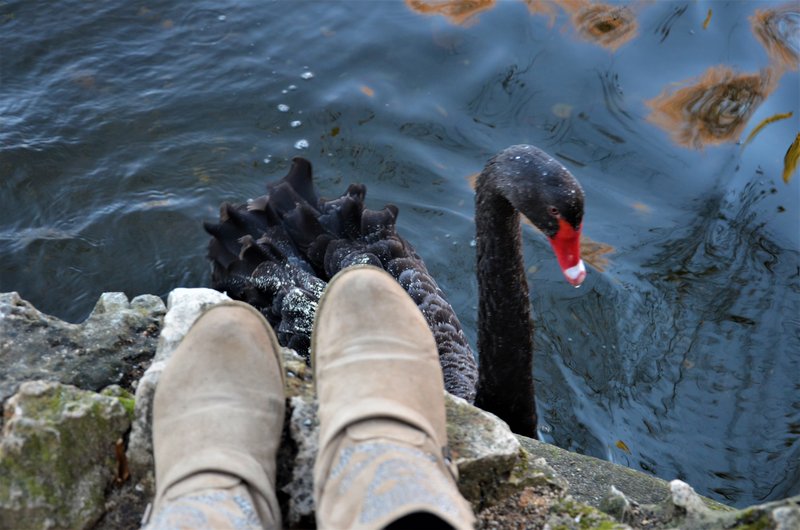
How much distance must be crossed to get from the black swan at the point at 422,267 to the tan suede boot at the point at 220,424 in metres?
1.34

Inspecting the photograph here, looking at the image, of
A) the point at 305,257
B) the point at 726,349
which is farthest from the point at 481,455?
the point at 726,349

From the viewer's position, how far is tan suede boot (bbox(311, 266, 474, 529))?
5.15ft

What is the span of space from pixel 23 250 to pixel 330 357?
2.87 m

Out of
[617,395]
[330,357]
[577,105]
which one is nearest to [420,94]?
[577,105]

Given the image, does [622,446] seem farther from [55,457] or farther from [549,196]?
[55,457]

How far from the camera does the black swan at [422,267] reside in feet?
10.3

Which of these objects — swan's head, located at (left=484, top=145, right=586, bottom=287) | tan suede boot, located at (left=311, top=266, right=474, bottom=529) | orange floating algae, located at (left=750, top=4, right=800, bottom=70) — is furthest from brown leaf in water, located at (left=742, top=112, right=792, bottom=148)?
tan suede boot, located at (left=311, top=266, right=474, bottom=529)

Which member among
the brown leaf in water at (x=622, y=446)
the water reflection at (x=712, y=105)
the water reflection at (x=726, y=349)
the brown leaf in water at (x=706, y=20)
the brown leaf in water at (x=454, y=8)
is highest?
the brown leaf in water at (x=706, y=20)

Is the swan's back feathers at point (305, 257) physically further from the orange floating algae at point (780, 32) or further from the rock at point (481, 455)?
the orange floating algae at point (780, 32)

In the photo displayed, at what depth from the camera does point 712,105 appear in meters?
5.31

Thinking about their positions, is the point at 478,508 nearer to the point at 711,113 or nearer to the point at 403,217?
the point at 403,217

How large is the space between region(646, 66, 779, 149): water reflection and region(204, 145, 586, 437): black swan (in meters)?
2.16

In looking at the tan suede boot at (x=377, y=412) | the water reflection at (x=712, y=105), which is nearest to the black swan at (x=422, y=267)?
the tan suede boot at (x=377, y=412)

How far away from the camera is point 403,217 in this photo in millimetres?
4879
